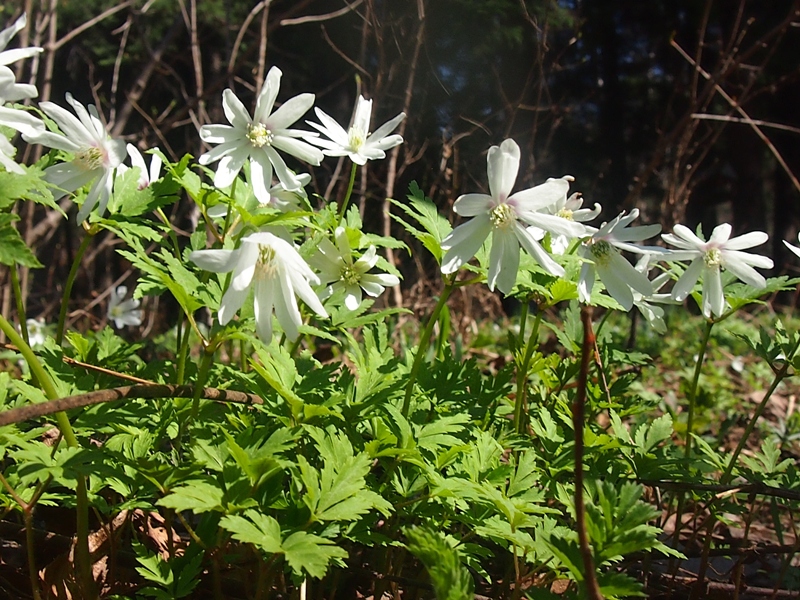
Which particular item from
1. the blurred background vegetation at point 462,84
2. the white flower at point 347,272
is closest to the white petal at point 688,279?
the white flower at point 347,272

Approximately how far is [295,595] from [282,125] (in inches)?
35.4

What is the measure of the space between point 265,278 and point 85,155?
0.50 m

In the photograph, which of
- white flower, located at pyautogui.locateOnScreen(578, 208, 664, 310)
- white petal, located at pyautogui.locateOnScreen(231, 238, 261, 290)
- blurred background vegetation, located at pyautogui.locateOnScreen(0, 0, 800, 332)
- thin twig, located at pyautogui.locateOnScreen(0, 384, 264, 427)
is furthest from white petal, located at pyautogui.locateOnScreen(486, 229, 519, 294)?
blurred background vegetation, located at pyautogui.locateOnScreen(0, 0, 800, 332)

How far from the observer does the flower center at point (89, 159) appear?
1.17 metres

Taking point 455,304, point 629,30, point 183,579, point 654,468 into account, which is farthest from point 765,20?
point 183,579

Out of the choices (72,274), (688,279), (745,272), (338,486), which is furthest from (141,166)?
(745,272)

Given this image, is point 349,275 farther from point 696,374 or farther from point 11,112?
point 696,374

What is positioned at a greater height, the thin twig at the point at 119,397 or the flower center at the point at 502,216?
the flower center at the point at 502,216

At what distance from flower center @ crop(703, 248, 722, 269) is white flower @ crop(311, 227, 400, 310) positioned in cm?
71

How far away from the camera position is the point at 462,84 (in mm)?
4531

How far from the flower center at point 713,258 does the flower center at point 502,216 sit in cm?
54

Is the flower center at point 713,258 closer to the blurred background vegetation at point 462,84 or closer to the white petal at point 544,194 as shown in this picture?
the white petal at point 544,194

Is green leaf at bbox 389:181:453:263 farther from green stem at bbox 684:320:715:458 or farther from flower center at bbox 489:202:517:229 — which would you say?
green stem at bbox 684:320:715:458

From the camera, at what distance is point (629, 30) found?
37.5ft
